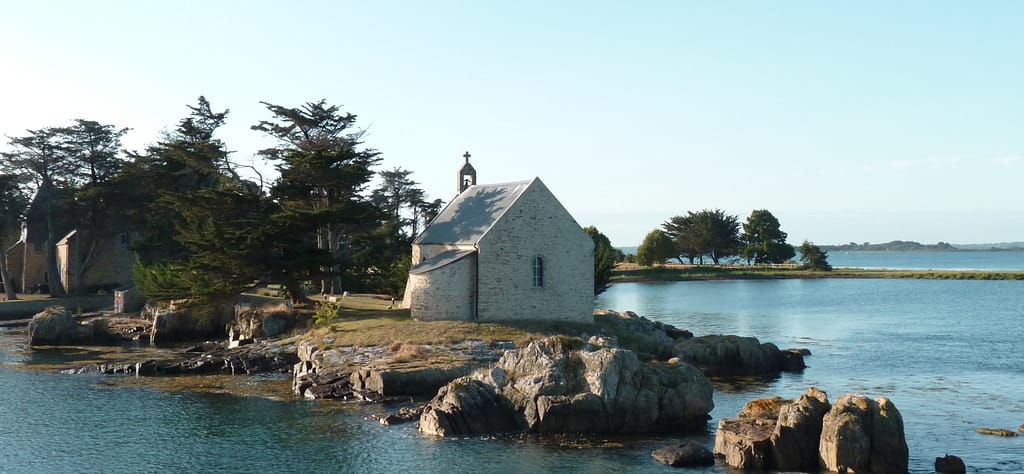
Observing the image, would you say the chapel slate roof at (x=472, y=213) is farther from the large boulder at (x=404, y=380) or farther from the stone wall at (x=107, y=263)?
the stone wall at (x=107, y=263)

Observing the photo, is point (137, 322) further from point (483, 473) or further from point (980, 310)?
point (980, 310)

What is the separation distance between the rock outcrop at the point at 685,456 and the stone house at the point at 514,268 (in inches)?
705

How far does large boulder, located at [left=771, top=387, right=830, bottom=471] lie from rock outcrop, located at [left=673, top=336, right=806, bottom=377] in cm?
1629

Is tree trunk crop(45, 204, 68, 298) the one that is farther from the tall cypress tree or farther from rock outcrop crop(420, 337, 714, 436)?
rock outcrop crop(420, 337, 714, 436)

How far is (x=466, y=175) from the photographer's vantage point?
167 ft

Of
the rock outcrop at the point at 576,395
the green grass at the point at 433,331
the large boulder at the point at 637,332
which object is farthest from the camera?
the large boulder at the point at 637,332

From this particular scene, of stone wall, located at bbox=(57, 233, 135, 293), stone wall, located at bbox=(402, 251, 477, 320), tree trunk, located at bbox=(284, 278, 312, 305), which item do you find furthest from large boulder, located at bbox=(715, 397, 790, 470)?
stone wall, located at bbox=(57, 233, 135, 293)

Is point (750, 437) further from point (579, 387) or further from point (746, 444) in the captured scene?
point (579, 387)

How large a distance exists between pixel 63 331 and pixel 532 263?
27.9 meters

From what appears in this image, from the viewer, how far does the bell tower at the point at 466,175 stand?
167ft

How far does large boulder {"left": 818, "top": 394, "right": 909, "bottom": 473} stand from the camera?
77.5 ft

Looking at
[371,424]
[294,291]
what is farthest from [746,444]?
[294,291]

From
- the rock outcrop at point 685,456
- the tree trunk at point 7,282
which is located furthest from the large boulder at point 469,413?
the tree trunk at point 7,282

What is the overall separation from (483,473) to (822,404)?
977 centimetres
